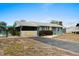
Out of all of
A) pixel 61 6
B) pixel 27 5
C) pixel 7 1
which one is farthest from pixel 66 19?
pixel 7 1

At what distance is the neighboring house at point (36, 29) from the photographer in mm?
10423

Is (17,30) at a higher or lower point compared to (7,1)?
lower

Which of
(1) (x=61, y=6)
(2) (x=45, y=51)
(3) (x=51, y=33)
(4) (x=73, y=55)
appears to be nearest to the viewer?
(4) (x=73, y=55)

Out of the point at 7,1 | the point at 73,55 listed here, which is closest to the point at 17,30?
the point at 7,1

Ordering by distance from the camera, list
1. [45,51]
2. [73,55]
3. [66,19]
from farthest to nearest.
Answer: [66,19] < [45,51] < [73,55]

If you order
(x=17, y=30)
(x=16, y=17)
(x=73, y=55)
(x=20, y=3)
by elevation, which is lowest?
(x=73, y=55)

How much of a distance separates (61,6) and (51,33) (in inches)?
114

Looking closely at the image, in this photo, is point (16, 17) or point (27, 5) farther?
point (16, 17)

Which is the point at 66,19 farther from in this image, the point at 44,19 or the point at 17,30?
the point at 17,30

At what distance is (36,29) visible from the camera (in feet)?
37.8

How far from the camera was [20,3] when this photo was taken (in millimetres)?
7527

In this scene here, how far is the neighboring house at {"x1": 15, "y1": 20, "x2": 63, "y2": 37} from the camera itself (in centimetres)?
1042

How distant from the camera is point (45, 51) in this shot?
721cm

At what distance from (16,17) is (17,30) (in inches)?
85.4
